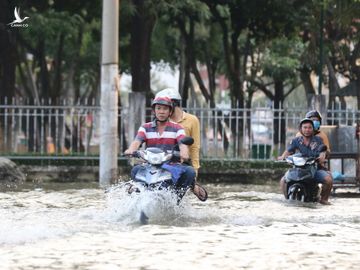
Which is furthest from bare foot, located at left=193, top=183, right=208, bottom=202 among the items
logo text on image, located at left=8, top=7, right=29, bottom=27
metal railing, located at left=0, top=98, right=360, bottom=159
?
logo text on image, located at left=8, top=7, right=29, bottom=27

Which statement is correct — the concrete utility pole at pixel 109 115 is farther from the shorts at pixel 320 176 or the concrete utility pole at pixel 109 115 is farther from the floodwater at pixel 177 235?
the shorts at pixel 320 176

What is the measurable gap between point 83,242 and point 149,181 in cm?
182

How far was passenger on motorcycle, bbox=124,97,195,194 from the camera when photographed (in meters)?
9.48

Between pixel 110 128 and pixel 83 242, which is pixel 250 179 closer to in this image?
pixel 110 128

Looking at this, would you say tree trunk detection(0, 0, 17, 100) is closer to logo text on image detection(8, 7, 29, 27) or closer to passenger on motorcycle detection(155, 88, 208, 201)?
logo text on image detection(8, 7, 29, 27)

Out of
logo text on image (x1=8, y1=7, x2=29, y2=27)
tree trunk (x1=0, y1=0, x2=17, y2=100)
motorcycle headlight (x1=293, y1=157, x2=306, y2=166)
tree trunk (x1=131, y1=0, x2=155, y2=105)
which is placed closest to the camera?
motorcycle headlight (x1=293, y1=157, x2=306, y2=166)

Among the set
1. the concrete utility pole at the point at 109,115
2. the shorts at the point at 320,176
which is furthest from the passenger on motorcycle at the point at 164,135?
the concrete utility pole at the point at 109,115

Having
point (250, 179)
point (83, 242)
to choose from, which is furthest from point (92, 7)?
point (83, 242)

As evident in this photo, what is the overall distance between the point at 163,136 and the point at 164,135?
0.06ft

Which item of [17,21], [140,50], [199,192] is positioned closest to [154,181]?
[199,192]

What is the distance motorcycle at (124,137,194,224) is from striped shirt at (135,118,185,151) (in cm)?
23

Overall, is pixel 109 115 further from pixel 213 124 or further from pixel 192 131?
pixel 192 131

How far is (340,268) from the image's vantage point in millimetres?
6547

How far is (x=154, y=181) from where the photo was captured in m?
9.30
